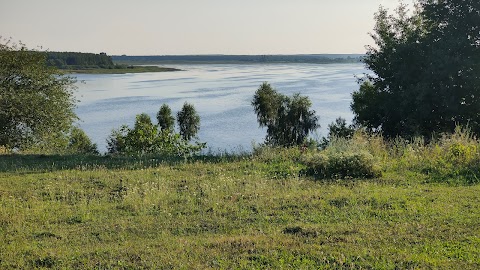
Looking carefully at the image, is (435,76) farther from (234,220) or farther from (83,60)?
(83,60)

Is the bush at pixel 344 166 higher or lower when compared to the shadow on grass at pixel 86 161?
higher

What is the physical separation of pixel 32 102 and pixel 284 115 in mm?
33381

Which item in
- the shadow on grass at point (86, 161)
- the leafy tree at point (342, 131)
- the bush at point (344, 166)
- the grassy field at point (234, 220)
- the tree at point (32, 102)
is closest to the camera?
the grassy field at point (234, 220)

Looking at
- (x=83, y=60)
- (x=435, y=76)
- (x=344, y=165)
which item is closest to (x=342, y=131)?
(x=435, y=76)

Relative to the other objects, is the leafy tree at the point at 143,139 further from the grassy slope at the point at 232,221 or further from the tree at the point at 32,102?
the grassy slope at the point at 232,221

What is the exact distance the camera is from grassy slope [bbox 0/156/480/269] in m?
5.16

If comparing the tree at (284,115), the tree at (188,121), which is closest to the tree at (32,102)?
the tree at (188,121)

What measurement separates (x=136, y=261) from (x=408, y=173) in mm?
6512

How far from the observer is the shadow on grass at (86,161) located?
11.4 meters

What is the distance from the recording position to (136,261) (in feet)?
16.9

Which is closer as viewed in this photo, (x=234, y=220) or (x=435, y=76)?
(x=234, y=220)

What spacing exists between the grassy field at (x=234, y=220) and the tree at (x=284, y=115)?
1514 inches

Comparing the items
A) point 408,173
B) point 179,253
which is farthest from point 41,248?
point 408,173

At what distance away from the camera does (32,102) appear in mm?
20312
